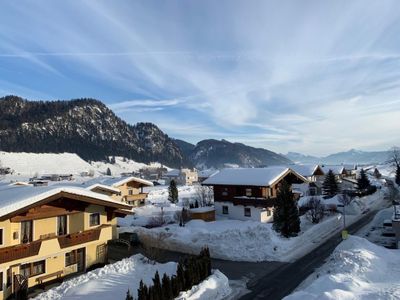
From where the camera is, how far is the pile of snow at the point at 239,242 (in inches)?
1150

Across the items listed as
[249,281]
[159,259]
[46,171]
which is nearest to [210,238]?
[159,259]

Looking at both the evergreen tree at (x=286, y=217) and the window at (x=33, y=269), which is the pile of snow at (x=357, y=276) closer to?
the evergreen tree at (x=286, y=217)

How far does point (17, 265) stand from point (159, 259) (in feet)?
36.0

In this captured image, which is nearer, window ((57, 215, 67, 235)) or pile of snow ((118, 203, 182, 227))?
window ((57, 215, 67, 235))

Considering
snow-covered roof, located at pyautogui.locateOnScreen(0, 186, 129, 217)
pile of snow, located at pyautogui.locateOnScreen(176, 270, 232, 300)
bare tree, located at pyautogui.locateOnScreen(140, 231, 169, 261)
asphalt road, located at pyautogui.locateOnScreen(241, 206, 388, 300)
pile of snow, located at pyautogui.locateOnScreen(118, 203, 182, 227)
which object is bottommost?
asphalt road, located at pyautogui.locateOnScreen(241, 206, 388, 300)

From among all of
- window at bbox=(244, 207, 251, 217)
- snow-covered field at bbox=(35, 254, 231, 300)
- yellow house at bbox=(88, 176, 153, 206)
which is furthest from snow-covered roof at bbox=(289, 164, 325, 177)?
snow-covered field at bbox=(35, 254, 231, 300)

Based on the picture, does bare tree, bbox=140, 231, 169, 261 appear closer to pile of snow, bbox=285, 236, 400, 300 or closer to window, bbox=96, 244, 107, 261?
window, bbox=96, 244, 107, 261

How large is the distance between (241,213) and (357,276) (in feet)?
83.1

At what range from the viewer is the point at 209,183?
49.4m

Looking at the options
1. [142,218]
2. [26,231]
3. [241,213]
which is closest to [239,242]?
[241,213]

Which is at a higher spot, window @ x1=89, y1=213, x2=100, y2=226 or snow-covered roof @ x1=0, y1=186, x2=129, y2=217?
snow-covered roof @ x1=0, y1=186, x2=129, y2=217

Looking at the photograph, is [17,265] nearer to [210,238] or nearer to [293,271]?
[210,238]

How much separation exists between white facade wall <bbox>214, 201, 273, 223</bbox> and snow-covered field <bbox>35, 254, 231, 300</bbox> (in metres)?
20.5

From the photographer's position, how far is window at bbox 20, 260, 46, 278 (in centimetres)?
2142
